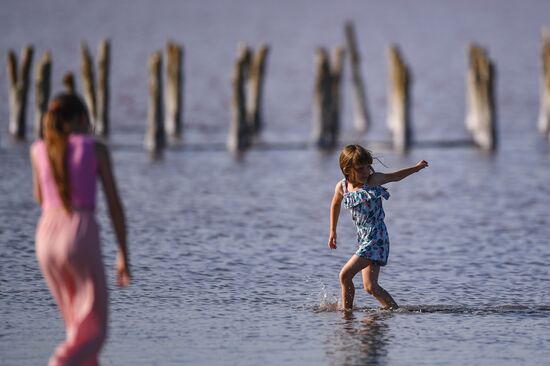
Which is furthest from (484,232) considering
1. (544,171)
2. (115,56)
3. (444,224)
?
(115,56)

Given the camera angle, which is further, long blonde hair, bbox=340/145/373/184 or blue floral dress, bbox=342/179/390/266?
blue floral dress, bbox=342/179/390/266

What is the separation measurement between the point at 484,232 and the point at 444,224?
85 cm

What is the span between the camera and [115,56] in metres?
64.3

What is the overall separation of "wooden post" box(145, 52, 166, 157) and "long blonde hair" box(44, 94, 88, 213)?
762 inches

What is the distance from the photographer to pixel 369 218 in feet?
31.1

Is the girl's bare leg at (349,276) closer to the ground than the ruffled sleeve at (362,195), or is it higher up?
closer to the ground

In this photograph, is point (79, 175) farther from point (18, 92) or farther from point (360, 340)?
point (18, 92)

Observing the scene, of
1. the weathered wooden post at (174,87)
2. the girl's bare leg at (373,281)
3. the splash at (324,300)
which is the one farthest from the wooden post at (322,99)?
the girl's bare leg at (373,281)

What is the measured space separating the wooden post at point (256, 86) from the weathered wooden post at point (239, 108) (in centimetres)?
250

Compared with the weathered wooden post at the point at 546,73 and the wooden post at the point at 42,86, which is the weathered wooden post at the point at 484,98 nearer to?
the weathered wooden post at the point at 546,73

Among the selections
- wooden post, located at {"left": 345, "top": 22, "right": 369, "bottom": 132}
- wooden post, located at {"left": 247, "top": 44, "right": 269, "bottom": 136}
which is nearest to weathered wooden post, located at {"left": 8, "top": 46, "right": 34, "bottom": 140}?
wooden post, located at {"left": 247, "top": 44, "right": 269, "bottom": 136}

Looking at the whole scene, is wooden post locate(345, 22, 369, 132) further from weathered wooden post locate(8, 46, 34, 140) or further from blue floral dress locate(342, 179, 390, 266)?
blue floral dress locate(342, 179, 390, 266)

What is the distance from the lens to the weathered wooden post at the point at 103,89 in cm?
2855

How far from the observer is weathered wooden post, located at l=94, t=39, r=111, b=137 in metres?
28.5
